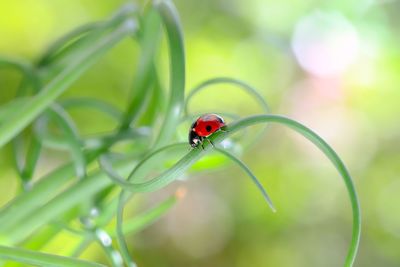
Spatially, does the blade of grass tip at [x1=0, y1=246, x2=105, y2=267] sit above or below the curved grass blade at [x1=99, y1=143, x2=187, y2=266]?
below

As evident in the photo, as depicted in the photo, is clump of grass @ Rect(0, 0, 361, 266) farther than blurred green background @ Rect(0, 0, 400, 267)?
No

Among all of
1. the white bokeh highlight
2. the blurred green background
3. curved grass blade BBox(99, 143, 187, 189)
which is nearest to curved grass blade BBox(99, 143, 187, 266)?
curved grass blade BBox(99, 143, 187, 189)

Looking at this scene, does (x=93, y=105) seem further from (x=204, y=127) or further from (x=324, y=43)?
(x=324, y=43)

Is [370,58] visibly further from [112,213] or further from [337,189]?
[112,213]

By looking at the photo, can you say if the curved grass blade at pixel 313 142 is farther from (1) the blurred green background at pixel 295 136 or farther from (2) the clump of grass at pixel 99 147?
(1) the blurred green background at pixel 295 136

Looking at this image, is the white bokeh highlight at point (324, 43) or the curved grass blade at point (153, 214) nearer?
the curved grass blade at point (153, 214)

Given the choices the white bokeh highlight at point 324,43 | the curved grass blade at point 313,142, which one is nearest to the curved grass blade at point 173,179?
the curved grass blade at point 313,142

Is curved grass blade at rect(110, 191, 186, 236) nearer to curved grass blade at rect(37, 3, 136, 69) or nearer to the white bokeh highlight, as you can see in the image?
curved grass blade at rect(37, 3, 136, 69)

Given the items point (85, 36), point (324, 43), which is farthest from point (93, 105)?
point (324, 43)
